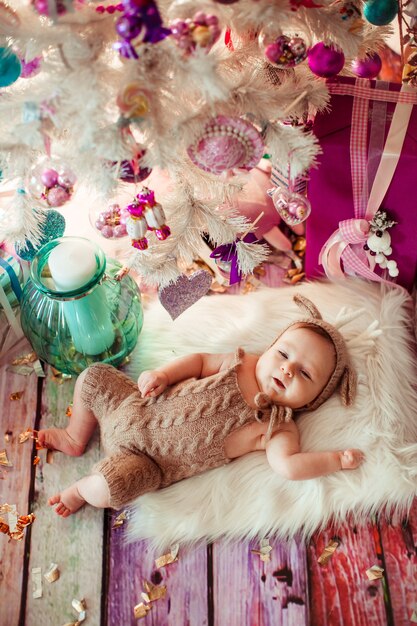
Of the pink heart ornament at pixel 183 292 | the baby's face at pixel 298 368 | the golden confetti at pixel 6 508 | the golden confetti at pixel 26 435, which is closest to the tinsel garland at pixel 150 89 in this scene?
the pink heart ornament at pixel 183 292

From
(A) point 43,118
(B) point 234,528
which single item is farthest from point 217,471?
(A) point 43,118

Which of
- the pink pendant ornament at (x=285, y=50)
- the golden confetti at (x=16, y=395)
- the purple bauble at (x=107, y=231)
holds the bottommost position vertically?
the golden confetti at (x=16, y=395)

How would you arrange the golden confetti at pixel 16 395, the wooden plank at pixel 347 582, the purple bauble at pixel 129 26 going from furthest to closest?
1. the golden confetti at pixel 16 395
2. the wooden plank at pixel 347 582
3. the purple bauble at pixel 129 26

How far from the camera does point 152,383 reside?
125 cm

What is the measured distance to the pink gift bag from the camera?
4.00 ft

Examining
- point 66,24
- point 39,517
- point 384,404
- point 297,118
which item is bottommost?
point 39,517

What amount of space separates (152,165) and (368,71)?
531mm

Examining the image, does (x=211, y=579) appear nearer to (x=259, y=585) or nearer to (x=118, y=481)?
(x=259, y=585)

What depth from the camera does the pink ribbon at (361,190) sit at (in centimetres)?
122

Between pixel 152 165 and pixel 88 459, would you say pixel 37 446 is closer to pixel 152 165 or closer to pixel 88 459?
pixel 88 459

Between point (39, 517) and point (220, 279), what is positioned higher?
point (220, 279)

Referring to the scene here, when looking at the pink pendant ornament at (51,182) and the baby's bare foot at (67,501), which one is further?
the baby's bare foot at (67,501)

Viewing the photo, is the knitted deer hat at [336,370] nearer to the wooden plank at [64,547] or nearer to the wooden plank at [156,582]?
the wooden plank at [156,582]

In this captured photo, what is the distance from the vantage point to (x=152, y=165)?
1013 millimetres
